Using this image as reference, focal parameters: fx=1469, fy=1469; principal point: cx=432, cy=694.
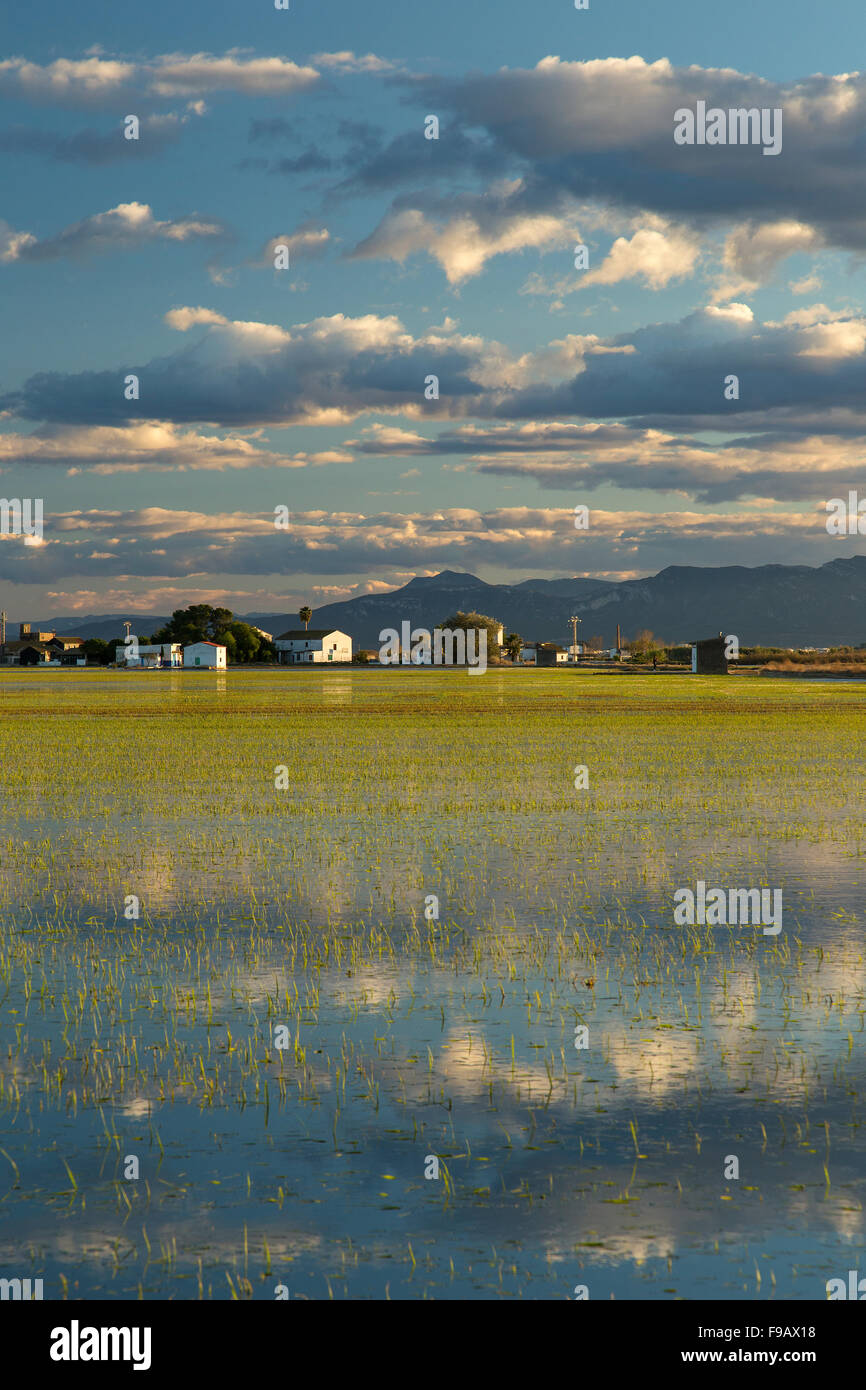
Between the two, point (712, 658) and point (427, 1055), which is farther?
point (712, 658)

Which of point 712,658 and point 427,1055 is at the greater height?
point 712,658

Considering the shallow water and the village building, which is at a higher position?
the village building

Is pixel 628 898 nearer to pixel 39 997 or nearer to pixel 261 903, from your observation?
pixel 261 903

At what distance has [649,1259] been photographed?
27.0 ft

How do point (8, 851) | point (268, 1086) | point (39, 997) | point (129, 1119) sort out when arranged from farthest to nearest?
point (8, 851) → point (39, 997) → point (268, 1086) → point (129, 1119)

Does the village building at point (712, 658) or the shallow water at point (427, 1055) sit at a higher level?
the village building at point (712, 658)

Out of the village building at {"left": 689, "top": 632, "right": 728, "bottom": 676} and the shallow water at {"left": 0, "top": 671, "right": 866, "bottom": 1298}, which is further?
the village building at {"left": 689, "top": 632, "right": 728, "bottom": 676}

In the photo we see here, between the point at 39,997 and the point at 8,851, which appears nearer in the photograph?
the point at 39,997

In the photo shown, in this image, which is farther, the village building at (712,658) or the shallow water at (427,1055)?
the village building at (712,658)

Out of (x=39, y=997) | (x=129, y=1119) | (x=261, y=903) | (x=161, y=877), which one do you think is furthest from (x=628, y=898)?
(x=129, y=1119)

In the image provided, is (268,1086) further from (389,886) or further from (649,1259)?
(389,886)
